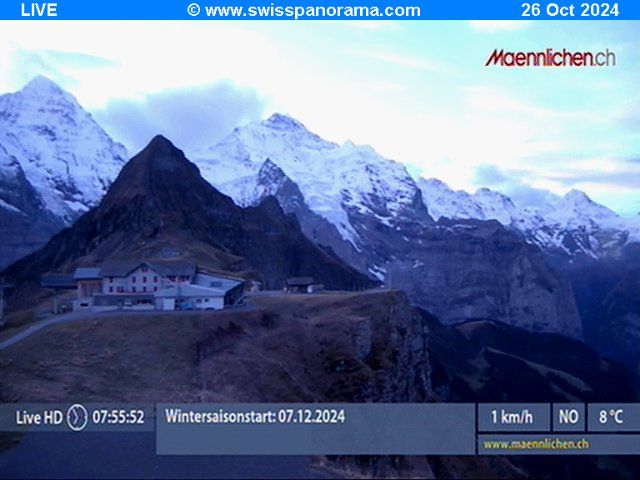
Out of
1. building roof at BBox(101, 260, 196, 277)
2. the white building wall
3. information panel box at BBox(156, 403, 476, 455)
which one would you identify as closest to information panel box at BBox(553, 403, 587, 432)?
information panel box at BBox(156, 403, 476, 455)

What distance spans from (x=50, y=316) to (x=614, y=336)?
24.9 m

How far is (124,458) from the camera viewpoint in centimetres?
886

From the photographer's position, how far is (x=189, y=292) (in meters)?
15.0

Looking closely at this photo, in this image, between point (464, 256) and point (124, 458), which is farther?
point (464, 256)

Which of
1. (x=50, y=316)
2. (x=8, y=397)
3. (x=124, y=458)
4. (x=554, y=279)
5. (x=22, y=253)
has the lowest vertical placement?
(x=124, y=458)

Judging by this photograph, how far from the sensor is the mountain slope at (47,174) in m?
28.6

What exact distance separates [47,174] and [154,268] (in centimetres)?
2175

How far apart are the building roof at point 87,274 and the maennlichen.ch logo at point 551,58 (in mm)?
8962

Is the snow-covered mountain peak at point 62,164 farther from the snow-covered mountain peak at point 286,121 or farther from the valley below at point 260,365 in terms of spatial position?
the valley below at point 260,365

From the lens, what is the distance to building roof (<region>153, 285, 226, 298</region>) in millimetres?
14711

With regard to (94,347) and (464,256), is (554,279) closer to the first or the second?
(464,256)

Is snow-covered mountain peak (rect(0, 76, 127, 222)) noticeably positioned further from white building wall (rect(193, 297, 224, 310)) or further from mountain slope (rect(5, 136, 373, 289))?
white building wall (rect(193, 297, 224, 310))

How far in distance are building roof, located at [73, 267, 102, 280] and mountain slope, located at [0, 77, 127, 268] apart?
1221 cm
